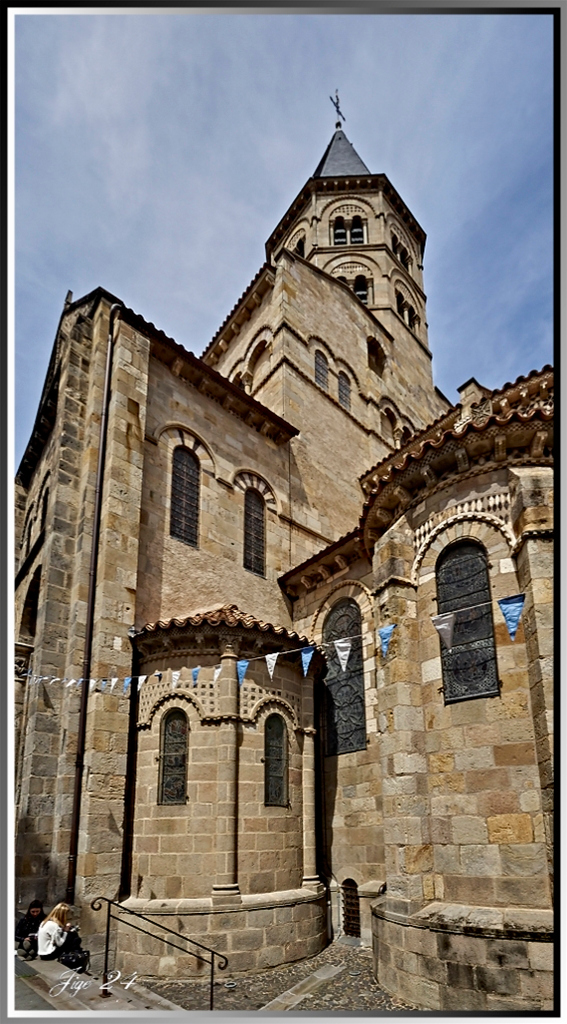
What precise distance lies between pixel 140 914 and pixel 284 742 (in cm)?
345

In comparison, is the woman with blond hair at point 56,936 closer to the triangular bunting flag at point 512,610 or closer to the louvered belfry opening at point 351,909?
the louvered belfry opening at point 351,909

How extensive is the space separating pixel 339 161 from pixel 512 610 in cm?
2888

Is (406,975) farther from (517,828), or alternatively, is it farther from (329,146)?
(329,146)

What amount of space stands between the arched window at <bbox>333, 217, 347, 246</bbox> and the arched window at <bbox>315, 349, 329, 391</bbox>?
8.52 m

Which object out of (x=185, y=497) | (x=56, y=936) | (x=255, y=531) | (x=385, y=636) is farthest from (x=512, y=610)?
(x=255, y=531)

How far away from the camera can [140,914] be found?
977 centimetres

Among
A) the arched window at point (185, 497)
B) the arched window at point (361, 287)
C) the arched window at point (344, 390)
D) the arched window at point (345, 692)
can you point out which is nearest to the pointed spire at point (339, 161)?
the arched window at point (361, 287)

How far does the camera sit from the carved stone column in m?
10.1

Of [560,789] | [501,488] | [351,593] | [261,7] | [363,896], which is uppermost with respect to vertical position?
[261,7]

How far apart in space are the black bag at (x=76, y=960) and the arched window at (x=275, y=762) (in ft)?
11.0

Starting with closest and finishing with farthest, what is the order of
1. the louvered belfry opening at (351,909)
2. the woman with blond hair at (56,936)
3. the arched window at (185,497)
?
1. the woman with blond hair at (56,936)
2. the louvered belfry opening at (351,909)
3. the arched window at (185,497)

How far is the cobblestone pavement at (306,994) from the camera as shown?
8.33m

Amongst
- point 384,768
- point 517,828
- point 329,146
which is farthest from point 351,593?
point 329,146

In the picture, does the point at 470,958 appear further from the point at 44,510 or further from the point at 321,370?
the point at 321,370
